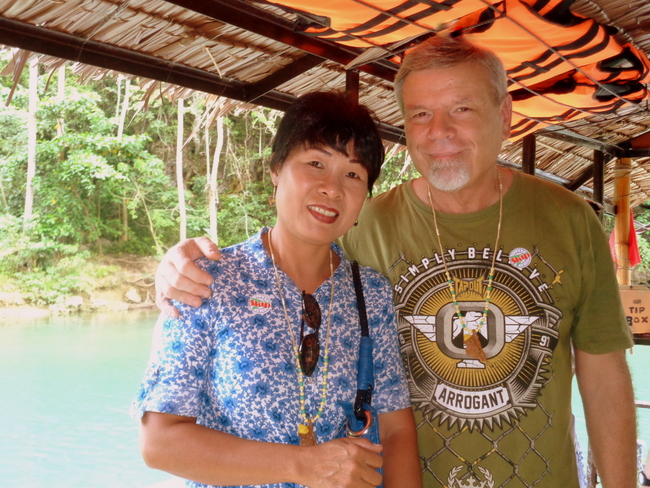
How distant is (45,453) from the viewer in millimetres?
5922

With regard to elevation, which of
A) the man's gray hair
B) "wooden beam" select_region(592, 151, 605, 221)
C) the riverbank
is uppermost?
"wooden beam" select_region(592, 151, 605, 221)

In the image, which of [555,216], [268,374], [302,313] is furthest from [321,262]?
[555,216]

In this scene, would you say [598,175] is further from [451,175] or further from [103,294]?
[103,294]

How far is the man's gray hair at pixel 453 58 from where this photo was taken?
1.62 m

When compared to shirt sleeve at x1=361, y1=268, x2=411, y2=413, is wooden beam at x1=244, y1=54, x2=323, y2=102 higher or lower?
higher

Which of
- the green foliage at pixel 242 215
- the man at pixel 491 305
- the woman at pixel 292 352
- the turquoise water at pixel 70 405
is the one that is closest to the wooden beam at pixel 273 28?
the man at pixel 491 305

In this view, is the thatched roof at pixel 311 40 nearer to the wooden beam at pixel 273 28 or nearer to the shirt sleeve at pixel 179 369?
the wooden beam at pixel 273 28

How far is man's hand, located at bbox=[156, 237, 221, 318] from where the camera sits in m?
1.25

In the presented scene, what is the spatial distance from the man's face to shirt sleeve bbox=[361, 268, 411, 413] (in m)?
0.36

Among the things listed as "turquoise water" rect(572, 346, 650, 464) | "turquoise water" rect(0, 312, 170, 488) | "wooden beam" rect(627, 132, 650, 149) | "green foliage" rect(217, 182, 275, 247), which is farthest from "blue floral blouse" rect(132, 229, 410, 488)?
"green foliage" rect(217, 182, 275, 247)

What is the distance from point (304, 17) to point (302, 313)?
4.56ft

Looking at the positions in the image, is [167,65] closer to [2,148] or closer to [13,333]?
[13,333]

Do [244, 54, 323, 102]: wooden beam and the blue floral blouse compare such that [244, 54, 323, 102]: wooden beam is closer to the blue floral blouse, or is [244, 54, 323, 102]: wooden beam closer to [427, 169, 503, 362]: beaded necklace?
[427, 169, 503, 362]: beaded necklace

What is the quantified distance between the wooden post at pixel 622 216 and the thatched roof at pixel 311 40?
2.13 meters
